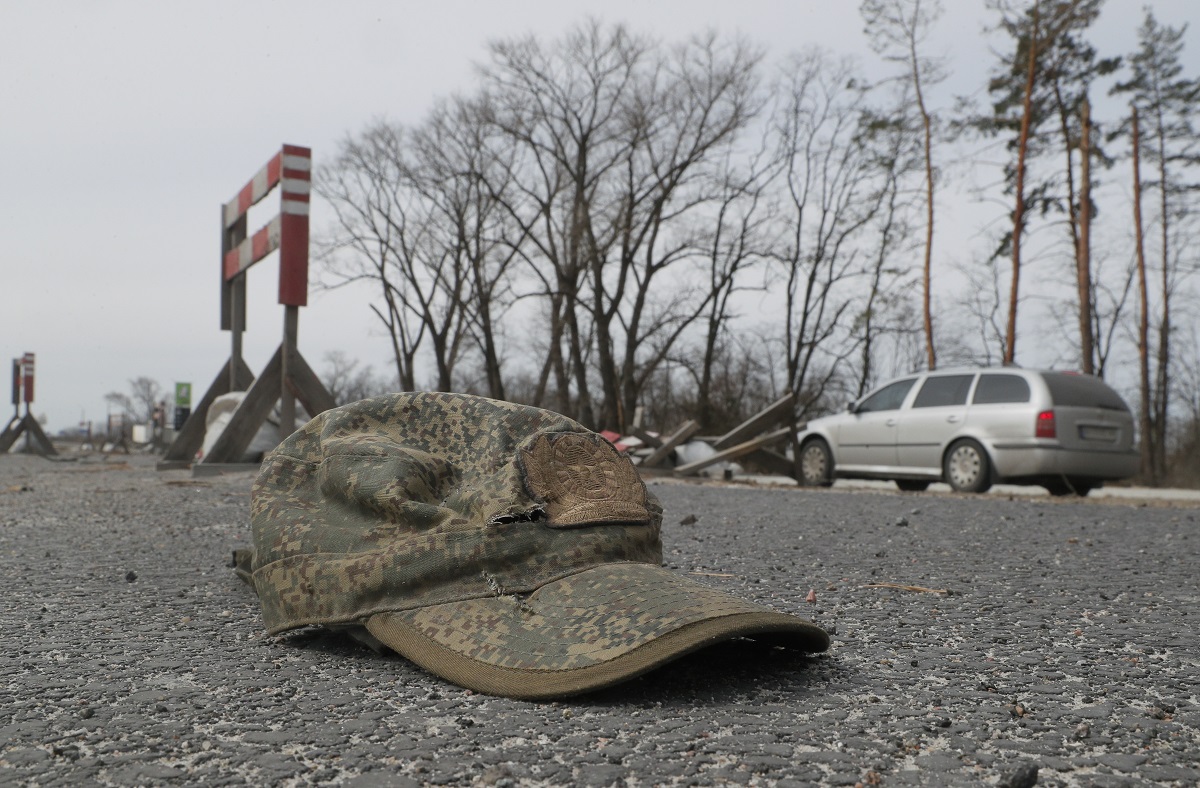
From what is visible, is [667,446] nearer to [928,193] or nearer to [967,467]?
[967,467]

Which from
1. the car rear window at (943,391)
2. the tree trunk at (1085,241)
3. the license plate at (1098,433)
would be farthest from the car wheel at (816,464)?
the tree trunk at (1085,241)

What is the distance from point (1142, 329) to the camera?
23172mm

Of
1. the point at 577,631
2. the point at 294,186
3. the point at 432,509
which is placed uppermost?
the point at 294,186

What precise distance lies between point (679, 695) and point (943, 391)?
1012 cm

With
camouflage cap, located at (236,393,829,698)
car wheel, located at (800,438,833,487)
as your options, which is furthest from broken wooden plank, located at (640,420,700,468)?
camouflage cap, located at (236,393,829,698)

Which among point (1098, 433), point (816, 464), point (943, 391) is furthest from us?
point (816, 464)

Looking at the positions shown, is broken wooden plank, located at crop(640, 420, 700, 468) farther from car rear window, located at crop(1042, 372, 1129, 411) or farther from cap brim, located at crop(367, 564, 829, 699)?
cap brim, located at crop(367, 564, 829, 699)

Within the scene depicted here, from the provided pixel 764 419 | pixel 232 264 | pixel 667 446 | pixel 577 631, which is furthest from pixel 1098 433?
pixel 577 631

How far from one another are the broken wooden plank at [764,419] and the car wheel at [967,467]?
6.20ft

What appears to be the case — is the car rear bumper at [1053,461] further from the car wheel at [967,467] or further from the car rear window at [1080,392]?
the car rear window at [1080,392]

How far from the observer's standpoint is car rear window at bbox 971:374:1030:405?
10820 millimetres

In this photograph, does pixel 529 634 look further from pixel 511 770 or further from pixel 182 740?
pixel 182 740

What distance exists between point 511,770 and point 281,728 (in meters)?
0.56

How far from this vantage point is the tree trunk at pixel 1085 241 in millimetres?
20297
